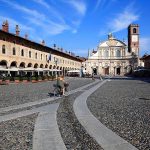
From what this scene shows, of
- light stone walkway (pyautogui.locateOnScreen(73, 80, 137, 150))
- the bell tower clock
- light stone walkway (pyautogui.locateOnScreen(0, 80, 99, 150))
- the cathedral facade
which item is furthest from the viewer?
the bell tower clock

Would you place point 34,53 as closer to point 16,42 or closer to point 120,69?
point 16,42

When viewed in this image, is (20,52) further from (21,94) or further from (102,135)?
(102,135)

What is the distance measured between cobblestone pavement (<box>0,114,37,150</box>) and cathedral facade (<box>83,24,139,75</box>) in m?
93.8

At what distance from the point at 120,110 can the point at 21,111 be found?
369 cm

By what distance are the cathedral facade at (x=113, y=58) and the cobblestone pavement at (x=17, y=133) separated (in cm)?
9383

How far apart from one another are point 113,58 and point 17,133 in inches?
3870

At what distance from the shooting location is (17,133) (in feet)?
24.8

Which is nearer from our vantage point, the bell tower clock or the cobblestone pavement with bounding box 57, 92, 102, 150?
the cobblestone pavement with bounding box 57, 92, 102, 150

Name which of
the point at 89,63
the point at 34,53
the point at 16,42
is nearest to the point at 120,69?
the point at 89,63

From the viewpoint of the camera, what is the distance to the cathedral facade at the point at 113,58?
101875 millimetres

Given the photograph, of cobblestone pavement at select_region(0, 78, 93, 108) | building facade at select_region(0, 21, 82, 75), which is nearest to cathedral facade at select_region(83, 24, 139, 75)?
building facade at select_region(0, 21, 82, 75)

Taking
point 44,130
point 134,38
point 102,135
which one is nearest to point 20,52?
point 44,130

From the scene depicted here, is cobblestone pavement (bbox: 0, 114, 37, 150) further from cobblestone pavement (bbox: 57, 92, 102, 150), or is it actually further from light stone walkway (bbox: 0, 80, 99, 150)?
cobblestone pavement (bbox: 57, 92, 102, 150)

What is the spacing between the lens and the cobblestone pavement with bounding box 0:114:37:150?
253 inches
